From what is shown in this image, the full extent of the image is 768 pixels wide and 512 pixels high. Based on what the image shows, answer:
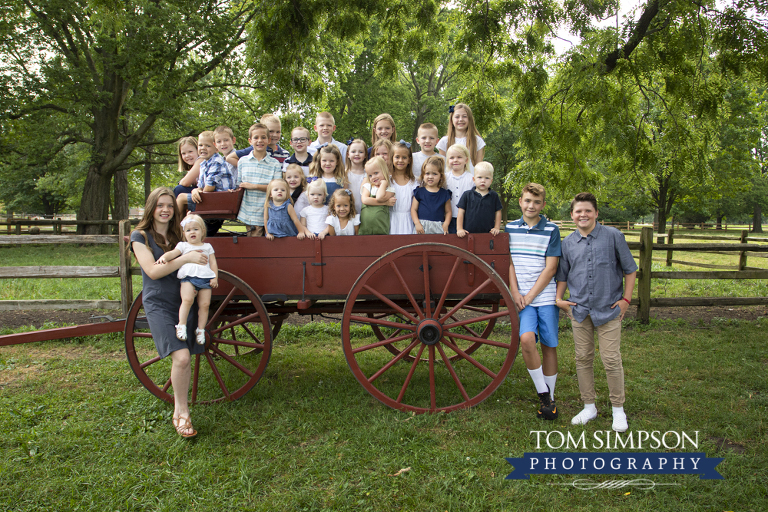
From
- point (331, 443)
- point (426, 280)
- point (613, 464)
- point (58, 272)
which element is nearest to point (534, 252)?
point (426, 280)

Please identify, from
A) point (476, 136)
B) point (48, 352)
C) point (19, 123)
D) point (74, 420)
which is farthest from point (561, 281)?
point (19, 123)

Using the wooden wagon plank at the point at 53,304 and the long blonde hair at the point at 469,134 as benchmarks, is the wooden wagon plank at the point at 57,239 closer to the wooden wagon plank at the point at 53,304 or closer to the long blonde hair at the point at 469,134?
the wooden wagon plank at the point at 53,304

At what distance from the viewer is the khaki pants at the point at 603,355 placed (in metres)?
3.09

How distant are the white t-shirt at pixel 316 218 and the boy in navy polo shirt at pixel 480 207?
1.06m

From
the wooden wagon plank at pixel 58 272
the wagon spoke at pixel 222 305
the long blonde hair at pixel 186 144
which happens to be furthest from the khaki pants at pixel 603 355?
the wooden wagon plank at pixel 58 272

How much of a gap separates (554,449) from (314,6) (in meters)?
5.41

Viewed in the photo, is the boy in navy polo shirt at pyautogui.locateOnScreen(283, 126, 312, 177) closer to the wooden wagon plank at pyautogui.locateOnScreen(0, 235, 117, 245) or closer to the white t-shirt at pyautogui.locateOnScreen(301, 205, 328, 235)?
the white t-shirt at pyautogui.locateOnScreen(301, 205, 328, 235)

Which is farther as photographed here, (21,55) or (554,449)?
(21,55)

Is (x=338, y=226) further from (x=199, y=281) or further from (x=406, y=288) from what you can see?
(x=199, y=281)

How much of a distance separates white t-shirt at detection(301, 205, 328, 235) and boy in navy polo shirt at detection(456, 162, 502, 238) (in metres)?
1.06

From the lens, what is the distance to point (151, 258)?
3092 millimetres

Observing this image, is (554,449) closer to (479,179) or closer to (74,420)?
(479,179)

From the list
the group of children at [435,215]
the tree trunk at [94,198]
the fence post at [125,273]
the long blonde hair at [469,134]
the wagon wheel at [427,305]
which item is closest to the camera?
the group of children at [435,215]

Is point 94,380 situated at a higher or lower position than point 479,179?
lower
